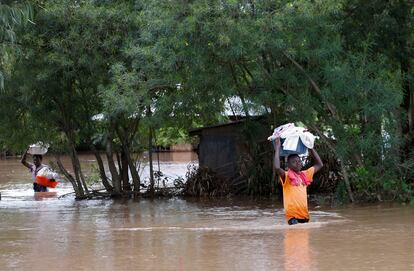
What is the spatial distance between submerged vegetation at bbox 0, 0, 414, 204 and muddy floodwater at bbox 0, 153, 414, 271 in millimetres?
1446

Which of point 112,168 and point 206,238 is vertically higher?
point 112,168

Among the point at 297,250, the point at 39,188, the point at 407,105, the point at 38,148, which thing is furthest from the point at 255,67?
the point at 39,188

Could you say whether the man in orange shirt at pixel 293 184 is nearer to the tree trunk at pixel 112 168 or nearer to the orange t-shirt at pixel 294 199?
the orange t-shirt at pixel 294 199

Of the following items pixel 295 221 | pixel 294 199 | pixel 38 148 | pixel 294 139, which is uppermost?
pixel 38 148

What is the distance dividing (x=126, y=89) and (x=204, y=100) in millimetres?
2009

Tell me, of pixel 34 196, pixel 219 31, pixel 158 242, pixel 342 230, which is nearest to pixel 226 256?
pixel 158 242

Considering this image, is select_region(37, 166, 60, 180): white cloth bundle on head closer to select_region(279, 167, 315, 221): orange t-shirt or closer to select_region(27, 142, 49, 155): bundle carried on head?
select_region(27, 142, 49, 155): bundle carried on head

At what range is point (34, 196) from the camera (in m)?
20.3

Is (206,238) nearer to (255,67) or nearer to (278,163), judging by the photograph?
(278,163)

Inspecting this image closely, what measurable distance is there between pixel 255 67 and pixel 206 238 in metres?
5.24

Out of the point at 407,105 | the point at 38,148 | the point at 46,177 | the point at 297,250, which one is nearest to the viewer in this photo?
the point at 297,250

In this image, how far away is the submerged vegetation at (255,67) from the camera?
1284 centimetres

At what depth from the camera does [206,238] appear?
10398 mm

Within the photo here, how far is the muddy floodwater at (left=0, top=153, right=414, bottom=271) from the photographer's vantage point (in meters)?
8.35
